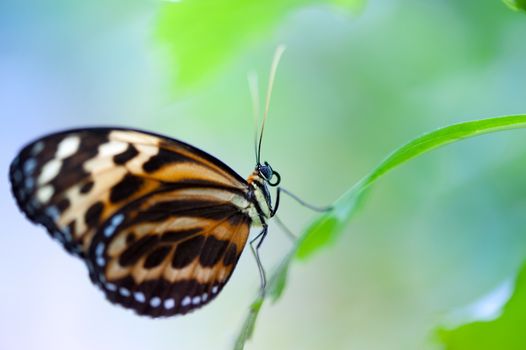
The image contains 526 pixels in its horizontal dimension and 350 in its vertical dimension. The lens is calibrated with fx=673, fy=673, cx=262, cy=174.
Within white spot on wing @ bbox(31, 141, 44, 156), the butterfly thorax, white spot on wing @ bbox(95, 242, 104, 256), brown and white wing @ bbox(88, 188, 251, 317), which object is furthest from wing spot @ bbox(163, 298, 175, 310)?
white spot on wing @ bbox(31, 141, 44, 156)

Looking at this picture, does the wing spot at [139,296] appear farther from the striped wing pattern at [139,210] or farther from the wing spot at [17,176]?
the wing spot at [17,176]

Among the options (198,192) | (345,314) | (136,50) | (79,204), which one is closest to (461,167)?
(198,192)

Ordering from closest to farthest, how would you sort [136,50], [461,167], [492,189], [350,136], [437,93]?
[492,189] → [461,167] → [437,93] → [350,136] → [136,50]

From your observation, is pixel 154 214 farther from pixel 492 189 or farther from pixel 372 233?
pixel 372 233

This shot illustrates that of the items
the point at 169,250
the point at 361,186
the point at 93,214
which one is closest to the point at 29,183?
the point at 93,214

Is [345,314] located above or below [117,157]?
below

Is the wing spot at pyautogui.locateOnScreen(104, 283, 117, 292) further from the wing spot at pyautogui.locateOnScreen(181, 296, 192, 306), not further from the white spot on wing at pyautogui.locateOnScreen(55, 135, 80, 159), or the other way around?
the white spot on wing at pyautogui.locateOnScreen(55, 135, 80, 159)
